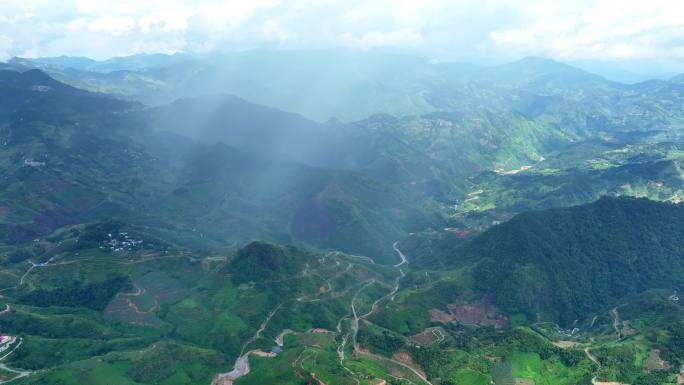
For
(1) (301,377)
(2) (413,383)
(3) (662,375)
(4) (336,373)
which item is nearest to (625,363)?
(3) (662,375)

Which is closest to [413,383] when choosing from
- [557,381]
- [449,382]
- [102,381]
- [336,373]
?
[449,382]

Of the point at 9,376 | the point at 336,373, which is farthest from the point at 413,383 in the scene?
the point at 9,376

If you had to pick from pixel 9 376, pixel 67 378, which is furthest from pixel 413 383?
pixel 9 376

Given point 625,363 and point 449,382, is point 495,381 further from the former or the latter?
point 625,363

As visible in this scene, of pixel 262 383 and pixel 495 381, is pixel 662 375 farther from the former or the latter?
pixel 262 383

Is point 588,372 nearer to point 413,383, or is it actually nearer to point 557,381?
point 557,381
